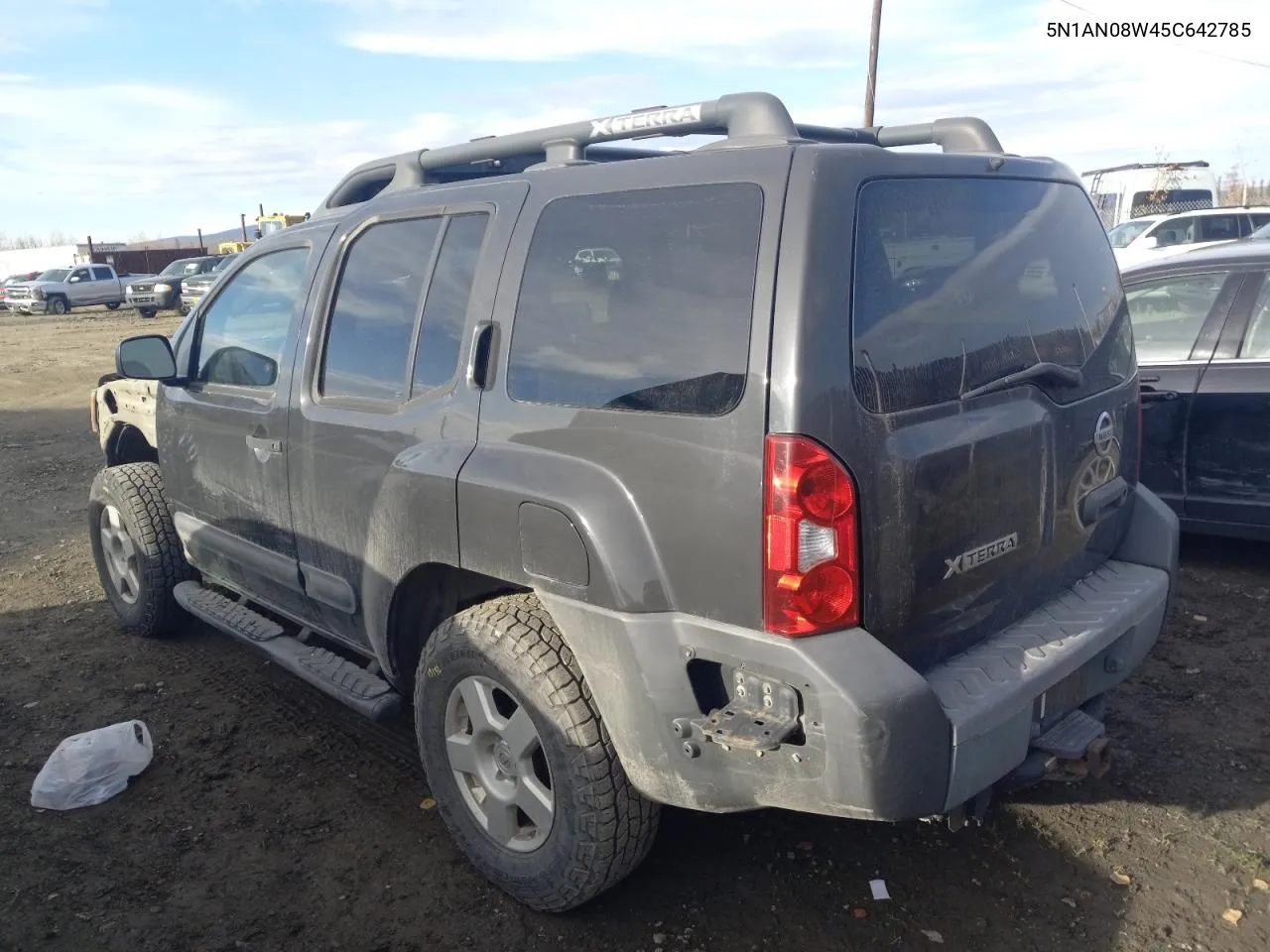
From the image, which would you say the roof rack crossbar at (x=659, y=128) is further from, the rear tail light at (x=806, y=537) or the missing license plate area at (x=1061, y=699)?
the missing license plate area at (x=1061, y=699)

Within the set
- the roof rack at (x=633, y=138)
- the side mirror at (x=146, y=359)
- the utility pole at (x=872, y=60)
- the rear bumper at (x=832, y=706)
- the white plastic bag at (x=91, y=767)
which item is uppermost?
the utility pole at (x=872, y=60)

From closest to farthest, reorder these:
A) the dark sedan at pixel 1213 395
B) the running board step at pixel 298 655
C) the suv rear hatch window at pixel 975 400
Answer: the suv rear hatch window at pixel 975 400 < the running board step at pixel 298 655 < the dark sedan at pixel 1213 395

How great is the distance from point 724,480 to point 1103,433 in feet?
4.50

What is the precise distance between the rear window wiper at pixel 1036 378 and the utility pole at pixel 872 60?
61.0 feet

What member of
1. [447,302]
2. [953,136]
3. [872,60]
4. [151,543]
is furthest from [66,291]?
[953,136]

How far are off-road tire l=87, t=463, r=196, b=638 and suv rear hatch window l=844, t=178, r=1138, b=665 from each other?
3637 millimetres

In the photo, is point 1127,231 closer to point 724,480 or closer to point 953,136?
point 953,136

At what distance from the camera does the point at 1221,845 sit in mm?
3072

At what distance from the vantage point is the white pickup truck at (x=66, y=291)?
1254 inches

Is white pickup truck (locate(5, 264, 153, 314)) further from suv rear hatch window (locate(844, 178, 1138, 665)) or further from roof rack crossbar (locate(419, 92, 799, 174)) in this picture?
suv rear hatch window (locate(844, 178, 1138, 665))

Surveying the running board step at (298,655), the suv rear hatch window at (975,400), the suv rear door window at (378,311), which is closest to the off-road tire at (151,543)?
the running board step at (298,655)

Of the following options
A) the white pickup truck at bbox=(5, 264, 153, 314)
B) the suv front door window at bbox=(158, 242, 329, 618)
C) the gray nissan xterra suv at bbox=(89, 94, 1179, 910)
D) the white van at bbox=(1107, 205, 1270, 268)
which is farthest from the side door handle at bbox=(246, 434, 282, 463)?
the white pickup truck at bbox=(5, 264, 153, 314)

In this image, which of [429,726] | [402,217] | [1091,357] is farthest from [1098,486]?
[402,217]

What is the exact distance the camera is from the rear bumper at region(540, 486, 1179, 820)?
2170mm
